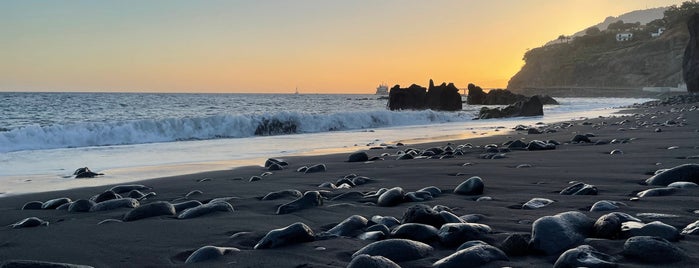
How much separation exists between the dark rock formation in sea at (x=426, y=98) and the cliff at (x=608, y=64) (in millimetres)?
48474

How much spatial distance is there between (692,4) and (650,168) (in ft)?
356

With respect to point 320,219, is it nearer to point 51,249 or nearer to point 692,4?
point 51,249

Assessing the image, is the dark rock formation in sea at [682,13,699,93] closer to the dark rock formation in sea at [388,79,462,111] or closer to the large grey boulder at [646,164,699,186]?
the dark rock formation in sea at [388,79,462,111]

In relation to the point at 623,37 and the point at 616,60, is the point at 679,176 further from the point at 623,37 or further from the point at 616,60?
the point at 623,37

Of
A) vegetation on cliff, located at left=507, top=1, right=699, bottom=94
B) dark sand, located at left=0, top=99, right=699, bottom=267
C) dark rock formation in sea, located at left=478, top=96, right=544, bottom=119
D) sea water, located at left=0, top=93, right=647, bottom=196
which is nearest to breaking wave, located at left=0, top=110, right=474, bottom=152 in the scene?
sea water, located at left=0, top=93, right=647, bottom=196

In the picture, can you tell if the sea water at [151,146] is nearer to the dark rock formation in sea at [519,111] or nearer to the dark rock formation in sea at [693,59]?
the dark rock formation in sea at [519,111]

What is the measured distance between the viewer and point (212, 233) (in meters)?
2.68

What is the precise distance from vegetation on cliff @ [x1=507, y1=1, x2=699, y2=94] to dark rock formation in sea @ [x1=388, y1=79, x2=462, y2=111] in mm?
41557

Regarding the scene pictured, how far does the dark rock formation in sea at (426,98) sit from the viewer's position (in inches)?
1684

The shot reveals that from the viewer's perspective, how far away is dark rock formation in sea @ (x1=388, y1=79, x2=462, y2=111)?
140ft

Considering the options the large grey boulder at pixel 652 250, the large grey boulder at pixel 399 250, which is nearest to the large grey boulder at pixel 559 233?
the large grey boulder at pixel 652 250

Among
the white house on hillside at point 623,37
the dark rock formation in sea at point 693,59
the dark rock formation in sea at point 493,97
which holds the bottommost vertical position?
the dark rock formation in sea at point 493,97

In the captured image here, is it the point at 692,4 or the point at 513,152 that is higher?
the point at 692,4

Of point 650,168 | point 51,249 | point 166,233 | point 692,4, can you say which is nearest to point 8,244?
point 51,249
